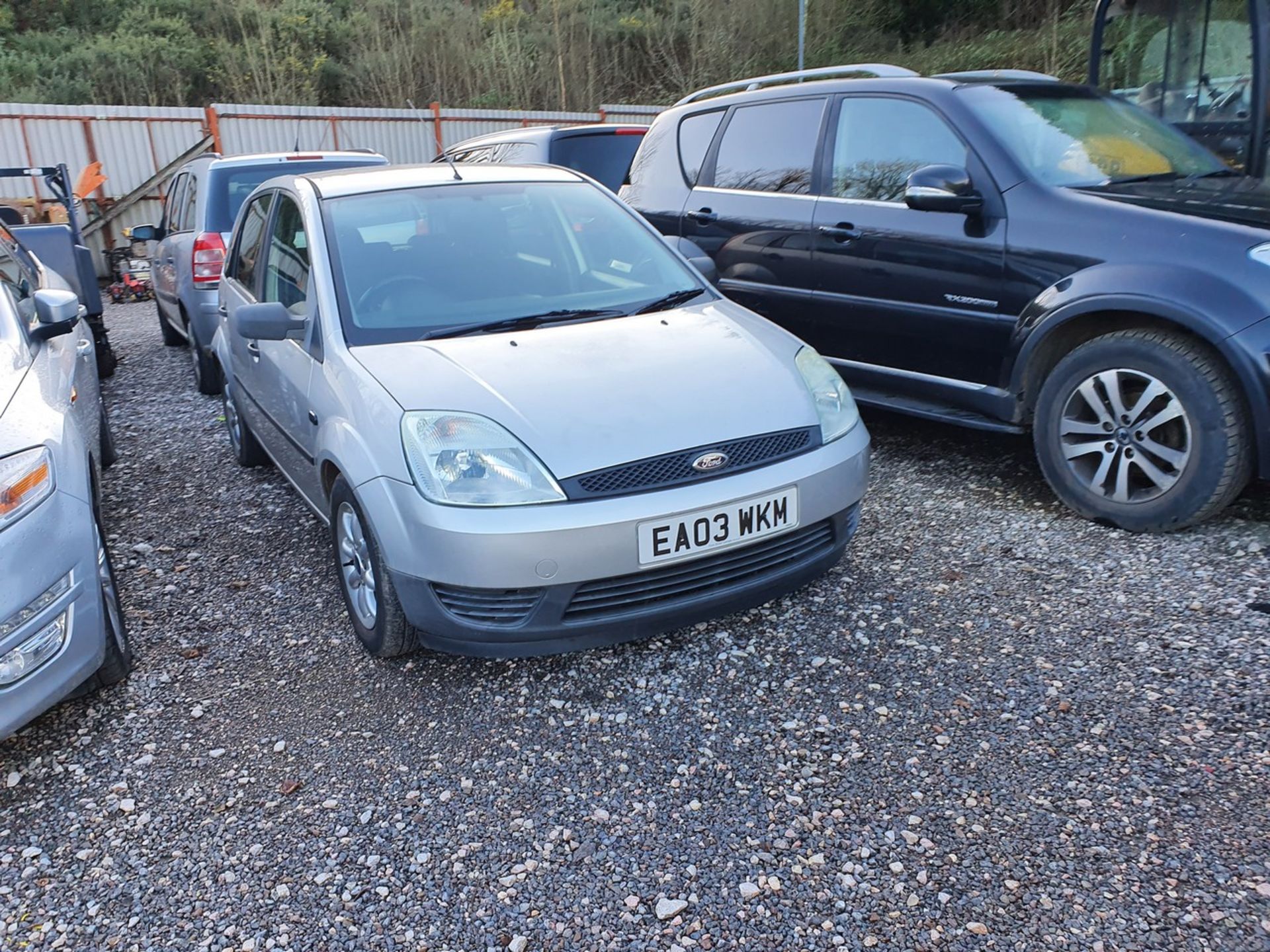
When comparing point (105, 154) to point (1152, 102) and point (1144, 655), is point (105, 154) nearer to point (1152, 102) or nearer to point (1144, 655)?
point (1152, 102)

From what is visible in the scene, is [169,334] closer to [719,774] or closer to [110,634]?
[110,634]

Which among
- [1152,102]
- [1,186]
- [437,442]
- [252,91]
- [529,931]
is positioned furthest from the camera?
[252,91]

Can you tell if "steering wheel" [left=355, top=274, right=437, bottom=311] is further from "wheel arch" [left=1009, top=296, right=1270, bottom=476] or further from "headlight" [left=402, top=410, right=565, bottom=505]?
"wheel arch" [left=1009, top=296, right=1270, bottom=476]

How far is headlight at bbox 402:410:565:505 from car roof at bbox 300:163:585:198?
1.49m

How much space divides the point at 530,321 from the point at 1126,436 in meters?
2.36

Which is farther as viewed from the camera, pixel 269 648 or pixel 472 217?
pixel 472 217

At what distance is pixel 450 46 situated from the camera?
20.3m

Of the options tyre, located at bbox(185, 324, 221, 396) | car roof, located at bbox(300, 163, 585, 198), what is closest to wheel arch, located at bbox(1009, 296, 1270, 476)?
car roof, located at bbox(300, 163, 585, 198)

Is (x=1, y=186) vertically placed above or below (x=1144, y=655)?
above

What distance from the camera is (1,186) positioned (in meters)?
13.3

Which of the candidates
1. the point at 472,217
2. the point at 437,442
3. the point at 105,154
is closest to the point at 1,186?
the point at 105,154

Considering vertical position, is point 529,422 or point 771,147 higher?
point 771,147

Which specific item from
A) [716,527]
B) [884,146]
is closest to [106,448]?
[716,527]

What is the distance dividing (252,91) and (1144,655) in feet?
69.6
